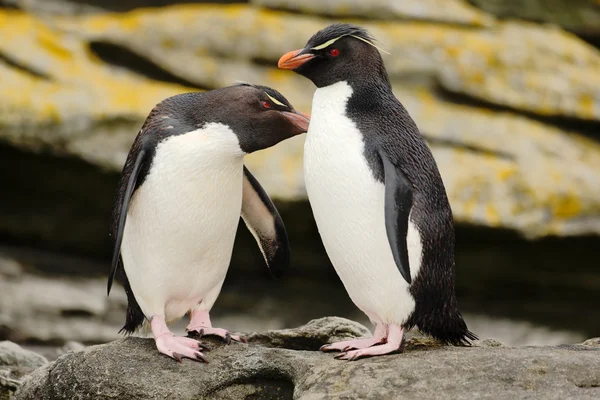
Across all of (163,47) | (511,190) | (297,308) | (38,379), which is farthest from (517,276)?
(38,379)

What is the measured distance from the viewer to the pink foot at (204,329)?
3.29 meters

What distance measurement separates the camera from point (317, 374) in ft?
9.39

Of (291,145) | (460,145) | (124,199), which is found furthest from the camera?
(460,145)

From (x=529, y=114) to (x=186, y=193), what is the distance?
12.1 feet

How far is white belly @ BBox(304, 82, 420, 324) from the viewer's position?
9.74 ft

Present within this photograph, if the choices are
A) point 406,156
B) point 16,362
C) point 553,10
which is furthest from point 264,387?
point 553,10

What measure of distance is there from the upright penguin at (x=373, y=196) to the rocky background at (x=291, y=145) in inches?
96.7

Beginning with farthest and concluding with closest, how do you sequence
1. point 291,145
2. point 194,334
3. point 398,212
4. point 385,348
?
point 291,145
point 194,334
point 385,348
point 398,212

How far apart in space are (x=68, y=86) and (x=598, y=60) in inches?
144

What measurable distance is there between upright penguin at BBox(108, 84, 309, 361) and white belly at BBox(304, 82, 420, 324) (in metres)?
0.27

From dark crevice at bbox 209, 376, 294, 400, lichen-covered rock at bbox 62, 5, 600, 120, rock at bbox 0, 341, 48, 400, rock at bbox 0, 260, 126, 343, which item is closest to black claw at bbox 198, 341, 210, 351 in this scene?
dark crevice at bbox 209, 376, 294, 400

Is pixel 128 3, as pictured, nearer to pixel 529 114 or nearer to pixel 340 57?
pixel 529 114

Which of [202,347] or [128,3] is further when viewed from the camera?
[128,3]

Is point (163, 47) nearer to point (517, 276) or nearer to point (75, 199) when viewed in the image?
point (75, 199)
